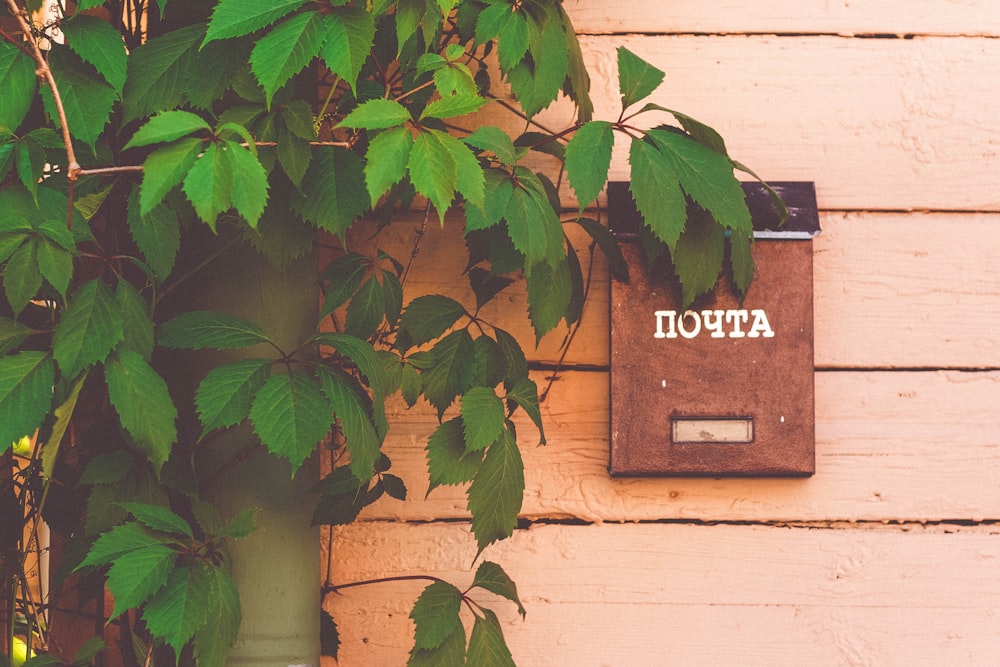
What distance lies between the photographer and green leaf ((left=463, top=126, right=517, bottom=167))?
0.90m

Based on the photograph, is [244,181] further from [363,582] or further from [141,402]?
[363,582]

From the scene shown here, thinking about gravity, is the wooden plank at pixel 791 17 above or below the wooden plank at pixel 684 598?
above

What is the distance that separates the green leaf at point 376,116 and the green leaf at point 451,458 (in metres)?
0.35

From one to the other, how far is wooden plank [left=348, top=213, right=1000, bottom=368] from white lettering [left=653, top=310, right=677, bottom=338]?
0.28ft

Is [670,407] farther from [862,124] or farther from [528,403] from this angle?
[862,124]

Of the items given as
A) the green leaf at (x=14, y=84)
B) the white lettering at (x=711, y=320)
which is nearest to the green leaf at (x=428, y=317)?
the white lettering at (x=711, y=320)

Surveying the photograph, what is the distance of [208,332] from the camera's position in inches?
37.4

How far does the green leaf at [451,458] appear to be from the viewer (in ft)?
3.19

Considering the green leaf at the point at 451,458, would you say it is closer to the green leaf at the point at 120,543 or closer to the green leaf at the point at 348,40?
the green leaf at the point at 120,543

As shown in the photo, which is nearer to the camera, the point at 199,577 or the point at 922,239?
the point at 199,577

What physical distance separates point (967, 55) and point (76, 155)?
48.1 inches

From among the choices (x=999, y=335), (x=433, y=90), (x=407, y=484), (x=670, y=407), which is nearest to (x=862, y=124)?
(x=999, y=335)

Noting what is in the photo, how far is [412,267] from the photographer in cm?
124

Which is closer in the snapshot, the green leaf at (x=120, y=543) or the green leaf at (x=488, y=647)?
the green leaf at (x=120, y=543)
